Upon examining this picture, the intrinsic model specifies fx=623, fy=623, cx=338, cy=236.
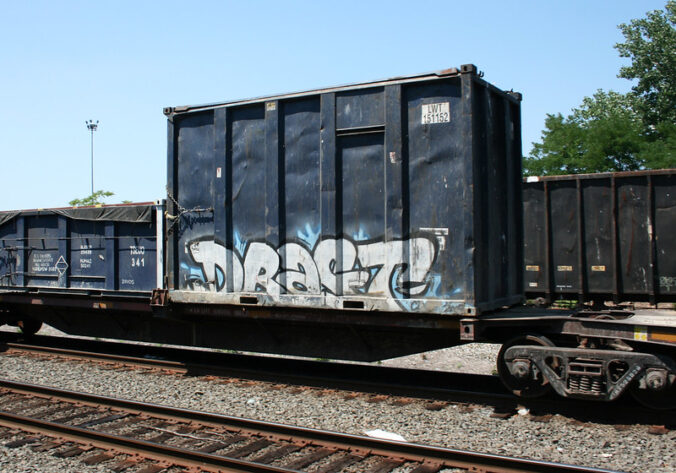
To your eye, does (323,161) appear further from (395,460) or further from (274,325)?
(395,460)

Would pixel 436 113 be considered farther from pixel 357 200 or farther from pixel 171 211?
pixel 171 211

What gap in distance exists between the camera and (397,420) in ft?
22.0

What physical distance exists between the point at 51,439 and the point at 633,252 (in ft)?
36.0

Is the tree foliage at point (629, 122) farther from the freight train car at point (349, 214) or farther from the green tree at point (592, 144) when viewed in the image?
the freight train car at point (349, 214)

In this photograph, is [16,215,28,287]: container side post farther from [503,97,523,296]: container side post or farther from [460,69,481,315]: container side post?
[503,97,523,296]: container side post

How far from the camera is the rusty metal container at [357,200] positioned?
280 inches

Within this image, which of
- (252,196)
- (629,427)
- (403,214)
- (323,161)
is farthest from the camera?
(252,196)

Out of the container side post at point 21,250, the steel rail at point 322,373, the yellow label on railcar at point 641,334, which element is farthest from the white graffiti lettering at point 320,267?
the container side post at point 21,250

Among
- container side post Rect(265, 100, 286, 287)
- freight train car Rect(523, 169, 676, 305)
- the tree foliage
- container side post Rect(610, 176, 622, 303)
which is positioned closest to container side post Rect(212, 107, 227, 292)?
container side post Rect(265, 100, 286, 287)

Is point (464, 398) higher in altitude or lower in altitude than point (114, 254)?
lower

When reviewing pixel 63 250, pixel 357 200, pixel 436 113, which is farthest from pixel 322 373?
pixel 63 250

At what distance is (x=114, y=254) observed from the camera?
10.3 metres

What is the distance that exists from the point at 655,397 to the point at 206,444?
4.47 m

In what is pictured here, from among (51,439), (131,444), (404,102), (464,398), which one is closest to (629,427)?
(464,398)
